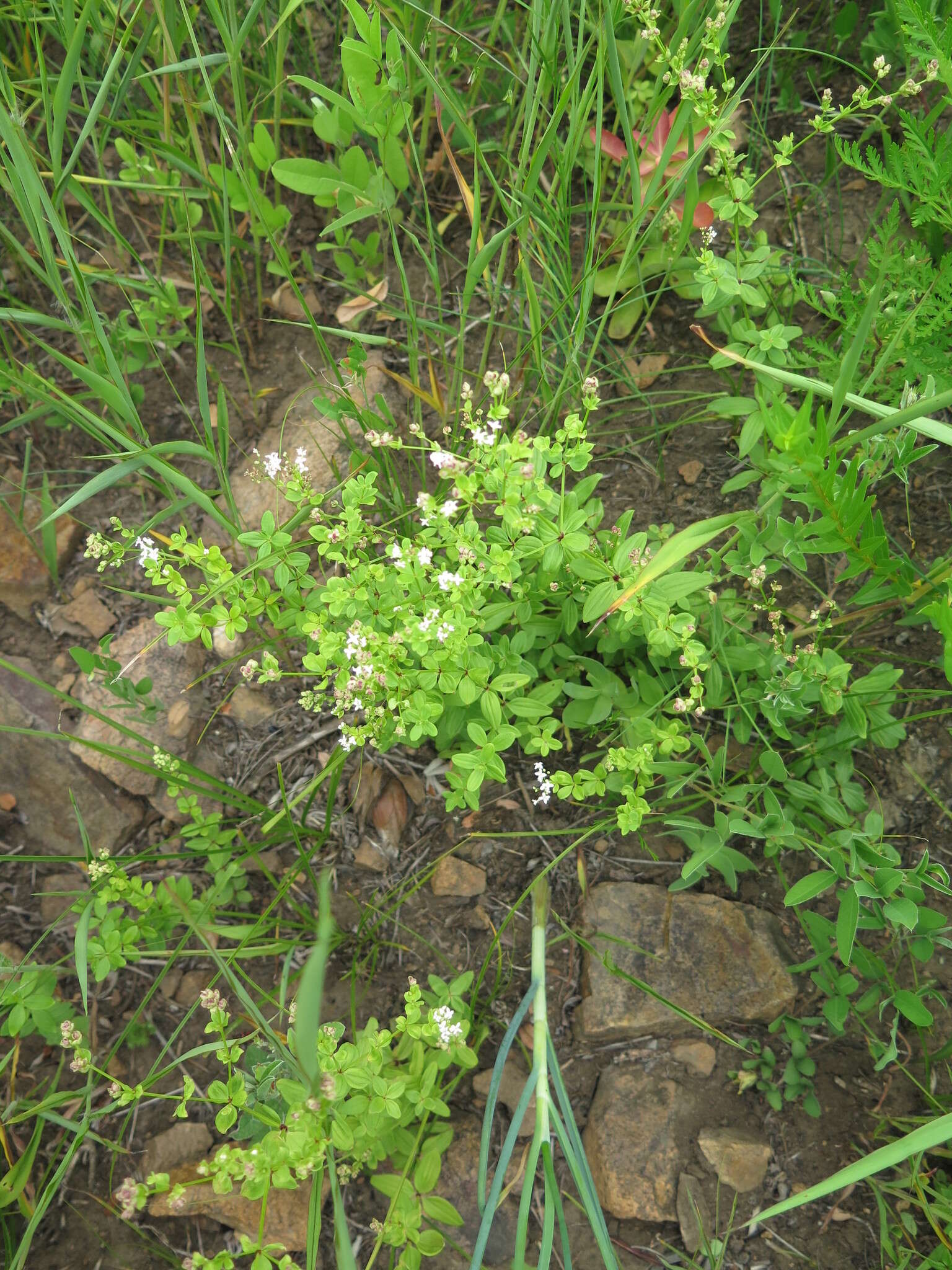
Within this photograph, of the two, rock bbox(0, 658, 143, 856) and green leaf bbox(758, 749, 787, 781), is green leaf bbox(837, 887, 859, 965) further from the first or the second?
rock bbox(0, 658, 143, 856)

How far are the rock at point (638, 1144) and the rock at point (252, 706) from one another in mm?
1366

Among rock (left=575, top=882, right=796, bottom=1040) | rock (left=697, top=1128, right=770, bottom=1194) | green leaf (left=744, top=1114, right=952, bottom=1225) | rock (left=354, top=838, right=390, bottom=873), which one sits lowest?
rock (left=697, top=1128, right=770, bottom=1194)

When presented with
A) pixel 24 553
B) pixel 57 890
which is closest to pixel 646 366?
pixel 24 553

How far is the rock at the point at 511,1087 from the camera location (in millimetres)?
2117

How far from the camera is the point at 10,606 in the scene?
8.65 ft

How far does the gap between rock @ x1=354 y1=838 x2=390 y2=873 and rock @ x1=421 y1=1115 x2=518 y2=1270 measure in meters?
0.65

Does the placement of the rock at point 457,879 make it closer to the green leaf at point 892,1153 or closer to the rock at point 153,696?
the rock at point 153,696

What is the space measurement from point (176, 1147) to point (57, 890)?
0.79 meters

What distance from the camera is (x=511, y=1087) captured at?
2.14 m

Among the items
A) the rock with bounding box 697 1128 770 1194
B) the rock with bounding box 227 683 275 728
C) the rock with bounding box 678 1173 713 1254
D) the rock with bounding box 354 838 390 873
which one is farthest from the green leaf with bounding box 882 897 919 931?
the rock with bounding box 227 683 275 728

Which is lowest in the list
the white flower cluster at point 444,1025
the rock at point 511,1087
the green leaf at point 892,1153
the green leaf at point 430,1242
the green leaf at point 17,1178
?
the green leaf at point 17,1178

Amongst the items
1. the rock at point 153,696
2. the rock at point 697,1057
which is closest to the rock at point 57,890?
the rock at point 153,696

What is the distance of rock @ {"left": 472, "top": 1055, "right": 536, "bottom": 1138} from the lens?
2117 mm

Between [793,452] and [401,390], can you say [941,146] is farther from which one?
[401,390]
